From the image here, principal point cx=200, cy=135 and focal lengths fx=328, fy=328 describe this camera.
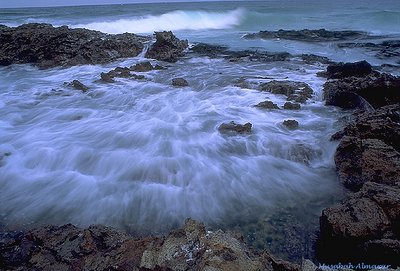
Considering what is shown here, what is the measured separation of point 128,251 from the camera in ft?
8.07

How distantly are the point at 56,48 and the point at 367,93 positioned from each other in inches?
425

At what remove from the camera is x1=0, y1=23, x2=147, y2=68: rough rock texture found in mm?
12219

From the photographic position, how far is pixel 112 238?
110 inches

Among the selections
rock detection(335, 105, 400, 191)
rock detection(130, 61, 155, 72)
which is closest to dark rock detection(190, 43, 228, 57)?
rock detection(130, 61, 155, 72)

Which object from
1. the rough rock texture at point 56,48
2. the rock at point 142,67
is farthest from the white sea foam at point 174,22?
the rock at point 142,67

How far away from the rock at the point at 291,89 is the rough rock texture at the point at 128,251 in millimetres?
5927

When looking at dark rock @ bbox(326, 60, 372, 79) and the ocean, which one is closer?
the ocean

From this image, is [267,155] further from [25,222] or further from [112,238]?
[25,222]

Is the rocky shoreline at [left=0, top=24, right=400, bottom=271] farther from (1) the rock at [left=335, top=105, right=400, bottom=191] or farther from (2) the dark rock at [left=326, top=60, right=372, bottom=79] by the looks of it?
(2) the dark rock at [left=326, top=60, right=372, bottom=79]

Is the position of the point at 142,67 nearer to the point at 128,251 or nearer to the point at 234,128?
the point at 234,128

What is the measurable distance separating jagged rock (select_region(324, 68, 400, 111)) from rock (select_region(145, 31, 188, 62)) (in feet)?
23.4

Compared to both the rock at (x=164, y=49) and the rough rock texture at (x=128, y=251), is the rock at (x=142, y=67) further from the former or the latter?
the rough rock texture at (x=128, y=251)

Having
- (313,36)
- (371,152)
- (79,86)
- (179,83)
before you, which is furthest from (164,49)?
(371,152)

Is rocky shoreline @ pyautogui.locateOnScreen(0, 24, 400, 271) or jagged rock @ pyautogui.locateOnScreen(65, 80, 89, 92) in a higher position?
rocky shoreline @ pyautogui.locateOnScreen(0, 24, 400, 271)
